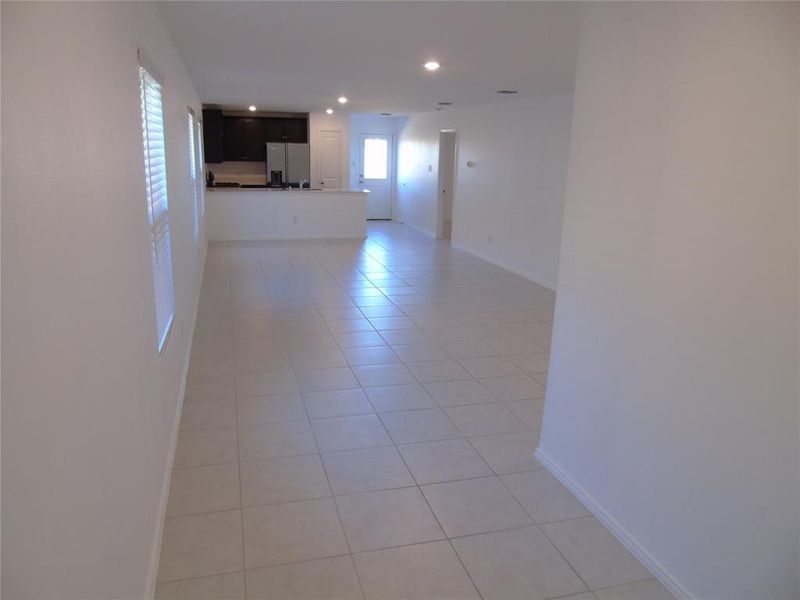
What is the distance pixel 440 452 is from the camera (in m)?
3.08

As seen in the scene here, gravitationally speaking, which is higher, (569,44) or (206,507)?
(569,44)

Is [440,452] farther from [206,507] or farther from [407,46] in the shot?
[407,46]

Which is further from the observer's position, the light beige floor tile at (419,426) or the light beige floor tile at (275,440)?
the light beige floor tile at (419,426)

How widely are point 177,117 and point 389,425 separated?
2.83m

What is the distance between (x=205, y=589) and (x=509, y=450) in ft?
5.57

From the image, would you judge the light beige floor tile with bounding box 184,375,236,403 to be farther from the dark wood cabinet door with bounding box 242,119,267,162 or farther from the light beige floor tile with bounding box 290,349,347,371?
the dark wood cabinet door with bounding box 242,119,267,162

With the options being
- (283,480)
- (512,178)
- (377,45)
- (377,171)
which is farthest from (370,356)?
(377,171)

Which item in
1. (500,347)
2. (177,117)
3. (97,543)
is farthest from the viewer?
(500,347)

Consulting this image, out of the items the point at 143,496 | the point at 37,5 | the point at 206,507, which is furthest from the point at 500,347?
the point at 37,5

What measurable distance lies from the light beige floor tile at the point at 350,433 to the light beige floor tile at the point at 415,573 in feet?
2.81

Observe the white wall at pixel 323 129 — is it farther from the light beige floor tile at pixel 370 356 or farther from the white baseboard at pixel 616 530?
the white baseboard at pixel 616 530

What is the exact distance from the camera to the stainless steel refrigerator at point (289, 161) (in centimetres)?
1101

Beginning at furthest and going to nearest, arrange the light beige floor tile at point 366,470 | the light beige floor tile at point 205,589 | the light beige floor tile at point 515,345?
the light beige floor tile at point 515,345 < the light beige floor tile at point 366,470 < the light beige floor tile at point 205,589

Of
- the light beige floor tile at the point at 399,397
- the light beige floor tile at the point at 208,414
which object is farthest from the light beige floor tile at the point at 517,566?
the light beige floor tile at the point at 208,414
